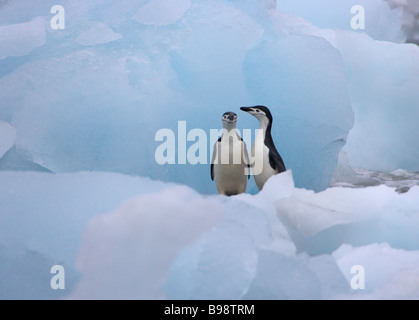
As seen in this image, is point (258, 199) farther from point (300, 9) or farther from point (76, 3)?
point (300, 9)

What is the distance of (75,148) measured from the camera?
2.02 m

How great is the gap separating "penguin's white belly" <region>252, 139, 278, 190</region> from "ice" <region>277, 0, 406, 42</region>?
3.51 feet

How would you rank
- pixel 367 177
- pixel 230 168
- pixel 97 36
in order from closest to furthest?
pixel 230 168
pixel 97 36
pixel 367 177

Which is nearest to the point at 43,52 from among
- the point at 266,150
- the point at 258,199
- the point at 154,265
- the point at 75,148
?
the point at 75,148

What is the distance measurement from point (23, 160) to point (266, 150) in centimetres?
90

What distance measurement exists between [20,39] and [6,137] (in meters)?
0.43

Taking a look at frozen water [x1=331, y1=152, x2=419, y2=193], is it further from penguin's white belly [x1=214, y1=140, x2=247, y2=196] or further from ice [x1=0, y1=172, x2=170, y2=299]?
ice [x1=0, y1=172, x2=170, y2=299]

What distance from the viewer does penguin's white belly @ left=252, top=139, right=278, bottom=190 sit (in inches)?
80.5

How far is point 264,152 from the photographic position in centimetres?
206

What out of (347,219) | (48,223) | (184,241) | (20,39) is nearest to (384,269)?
(347,219)

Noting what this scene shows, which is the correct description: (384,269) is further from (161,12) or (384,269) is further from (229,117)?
(161,12)

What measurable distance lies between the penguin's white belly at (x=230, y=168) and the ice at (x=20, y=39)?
0.83 metres

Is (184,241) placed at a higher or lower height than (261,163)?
higher

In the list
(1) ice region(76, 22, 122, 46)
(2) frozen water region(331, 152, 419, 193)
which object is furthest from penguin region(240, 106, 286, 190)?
(1) ice region(76, 22, 122, 46)
